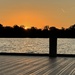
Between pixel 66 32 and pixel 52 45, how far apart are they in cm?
2777

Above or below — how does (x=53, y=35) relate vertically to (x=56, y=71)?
above

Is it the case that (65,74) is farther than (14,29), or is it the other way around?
(14,29)

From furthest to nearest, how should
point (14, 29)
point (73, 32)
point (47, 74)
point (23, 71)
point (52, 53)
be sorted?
point (14, 29)
point (73, 32)
point (52, 53)
point (23, 71)
point (47, 74)

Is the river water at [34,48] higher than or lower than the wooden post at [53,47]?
lower

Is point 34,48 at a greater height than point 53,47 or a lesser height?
lesser

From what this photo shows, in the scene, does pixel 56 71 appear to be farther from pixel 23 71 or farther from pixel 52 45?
pixel 52 45

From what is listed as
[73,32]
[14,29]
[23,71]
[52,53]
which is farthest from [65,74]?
[14,29]

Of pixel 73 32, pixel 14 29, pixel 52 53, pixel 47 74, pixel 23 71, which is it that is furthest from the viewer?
pixel 14 29

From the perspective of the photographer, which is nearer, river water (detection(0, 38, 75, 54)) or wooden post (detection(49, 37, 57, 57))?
wooden post (detection(49, 37, 57, 57))

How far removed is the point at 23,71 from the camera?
8.25m

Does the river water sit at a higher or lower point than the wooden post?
lower

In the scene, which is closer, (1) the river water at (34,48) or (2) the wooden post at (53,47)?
(2) the wooden post at (53,47)

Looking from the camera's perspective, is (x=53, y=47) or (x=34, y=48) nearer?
(x=53, y=47)

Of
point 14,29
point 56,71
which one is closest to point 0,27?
point 14,29
